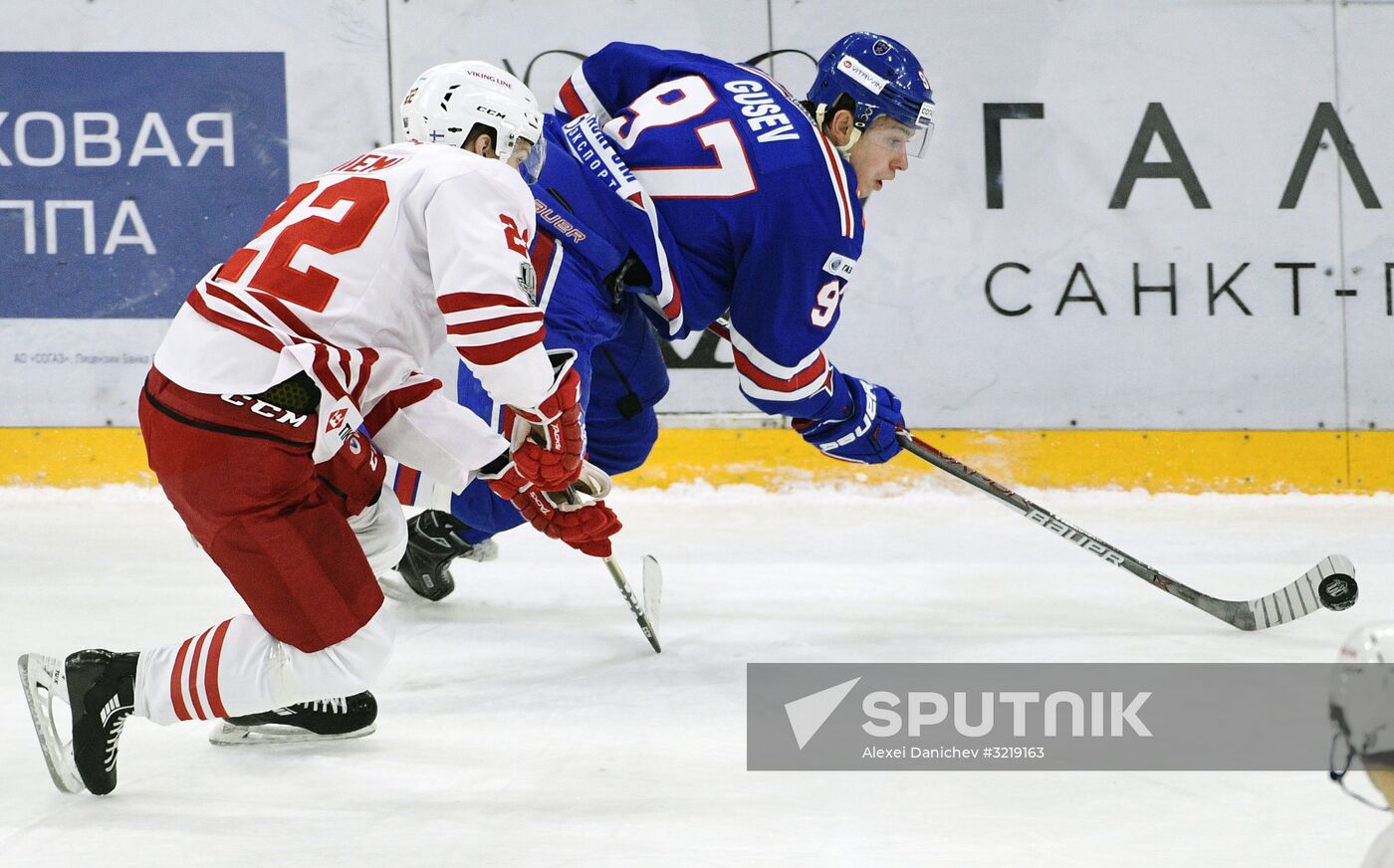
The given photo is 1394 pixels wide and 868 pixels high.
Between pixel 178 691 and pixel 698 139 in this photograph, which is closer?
pixel 178 691

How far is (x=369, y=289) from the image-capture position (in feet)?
5.49

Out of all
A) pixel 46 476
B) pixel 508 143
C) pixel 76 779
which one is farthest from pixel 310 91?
pixel 76 779

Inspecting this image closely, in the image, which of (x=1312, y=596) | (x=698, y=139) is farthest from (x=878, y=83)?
(x=1312, y=596)

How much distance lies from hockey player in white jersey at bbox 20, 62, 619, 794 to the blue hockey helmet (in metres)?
0.91

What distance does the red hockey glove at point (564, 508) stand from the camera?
2025 mm

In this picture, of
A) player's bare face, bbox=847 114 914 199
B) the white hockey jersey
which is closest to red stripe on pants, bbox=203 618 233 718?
the white hockey jersey

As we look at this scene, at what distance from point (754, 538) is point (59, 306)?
7.16 feet

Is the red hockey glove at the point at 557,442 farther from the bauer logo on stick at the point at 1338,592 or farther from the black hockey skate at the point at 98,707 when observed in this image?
the bauer logo on stick at the point at 1338,592

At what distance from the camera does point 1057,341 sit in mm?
3994

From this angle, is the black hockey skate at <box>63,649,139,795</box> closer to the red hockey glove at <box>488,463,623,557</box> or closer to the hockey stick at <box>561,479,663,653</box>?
the red hockey glove at <box>488,463,623,557</box>

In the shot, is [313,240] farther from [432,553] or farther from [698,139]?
[432,553]

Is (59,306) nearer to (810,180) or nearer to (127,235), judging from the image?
(127,235)

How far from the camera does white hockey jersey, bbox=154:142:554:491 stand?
162 centimetres

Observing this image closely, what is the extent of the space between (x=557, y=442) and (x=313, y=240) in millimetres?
453
